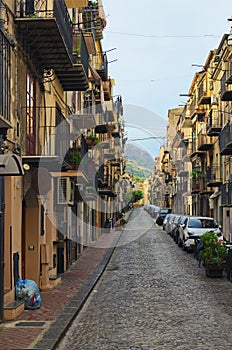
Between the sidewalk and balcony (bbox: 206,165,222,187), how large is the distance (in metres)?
20.9

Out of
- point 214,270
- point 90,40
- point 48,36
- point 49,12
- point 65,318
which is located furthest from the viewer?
point 90,40

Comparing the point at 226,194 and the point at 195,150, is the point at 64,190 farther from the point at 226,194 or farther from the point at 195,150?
the point at 195,150

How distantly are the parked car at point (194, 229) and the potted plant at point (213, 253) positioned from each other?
8.40 metres

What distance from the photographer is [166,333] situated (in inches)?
414

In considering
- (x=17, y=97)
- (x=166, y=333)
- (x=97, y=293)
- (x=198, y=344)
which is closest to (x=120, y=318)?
(x=166, y=333)

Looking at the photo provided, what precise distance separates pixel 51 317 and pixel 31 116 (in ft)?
16.4

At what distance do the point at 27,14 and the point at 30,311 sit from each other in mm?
6012

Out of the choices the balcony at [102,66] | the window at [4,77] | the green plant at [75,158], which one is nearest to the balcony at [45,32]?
the window at [4,77]

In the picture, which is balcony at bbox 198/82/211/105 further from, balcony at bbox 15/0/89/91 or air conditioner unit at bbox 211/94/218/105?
balcony at bbox 15/0/89/91

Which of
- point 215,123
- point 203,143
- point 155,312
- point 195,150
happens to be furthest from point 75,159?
point 195,150

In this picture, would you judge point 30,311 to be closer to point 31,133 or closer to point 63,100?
point 31,133

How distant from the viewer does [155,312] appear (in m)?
12.6

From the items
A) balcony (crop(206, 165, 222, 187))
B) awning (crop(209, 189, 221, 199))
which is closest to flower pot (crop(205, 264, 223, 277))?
balcony (crop(206, 165, 222, 187))

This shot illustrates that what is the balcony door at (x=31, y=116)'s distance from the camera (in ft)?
46.7
